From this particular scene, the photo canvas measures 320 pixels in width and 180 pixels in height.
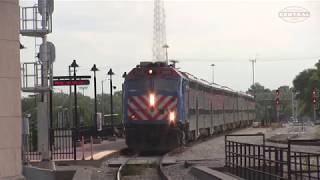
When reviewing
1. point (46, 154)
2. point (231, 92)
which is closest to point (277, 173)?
point (46, 154)

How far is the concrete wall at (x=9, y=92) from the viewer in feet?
45.1

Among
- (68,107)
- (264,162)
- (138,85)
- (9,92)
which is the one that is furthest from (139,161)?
(68,107)

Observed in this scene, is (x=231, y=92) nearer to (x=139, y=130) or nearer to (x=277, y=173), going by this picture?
(x=139, y=130)

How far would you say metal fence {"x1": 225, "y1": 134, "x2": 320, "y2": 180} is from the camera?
573 inches

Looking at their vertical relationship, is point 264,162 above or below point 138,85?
below

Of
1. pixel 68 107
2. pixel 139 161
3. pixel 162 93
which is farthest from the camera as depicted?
pixel 68 107

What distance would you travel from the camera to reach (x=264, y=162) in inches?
615

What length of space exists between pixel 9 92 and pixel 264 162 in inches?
236

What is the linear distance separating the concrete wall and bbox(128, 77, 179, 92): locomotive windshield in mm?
16216

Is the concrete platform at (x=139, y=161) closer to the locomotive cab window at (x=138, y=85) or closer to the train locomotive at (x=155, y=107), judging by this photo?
the train locomotive at (x=155, y=107)

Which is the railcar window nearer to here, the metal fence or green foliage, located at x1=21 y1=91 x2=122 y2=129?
the metal fence

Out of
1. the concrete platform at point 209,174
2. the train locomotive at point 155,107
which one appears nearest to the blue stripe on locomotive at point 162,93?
the train locomotive at point 155,107

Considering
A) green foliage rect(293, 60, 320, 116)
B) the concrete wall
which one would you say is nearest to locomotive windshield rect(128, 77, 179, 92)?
the concrete wall

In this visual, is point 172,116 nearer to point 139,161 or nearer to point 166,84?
point 166,84
